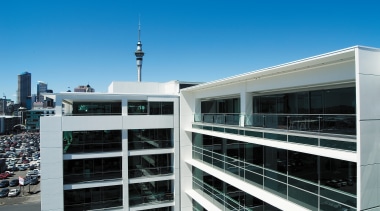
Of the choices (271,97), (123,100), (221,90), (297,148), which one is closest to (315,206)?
(297,148)

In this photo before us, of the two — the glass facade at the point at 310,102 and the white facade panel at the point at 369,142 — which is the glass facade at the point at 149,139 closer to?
the glass facade at the point at 310,102

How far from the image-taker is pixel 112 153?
1689 cm

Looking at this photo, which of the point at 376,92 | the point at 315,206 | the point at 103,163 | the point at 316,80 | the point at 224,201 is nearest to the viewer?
the point at 376,92

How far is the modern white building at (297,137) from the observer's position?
6.77 metres

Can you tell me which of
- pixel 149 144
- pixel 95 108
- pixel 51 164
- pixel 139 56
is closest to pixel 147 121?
pixel 149 144

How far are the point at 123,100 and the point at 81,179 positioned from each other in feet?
19.9

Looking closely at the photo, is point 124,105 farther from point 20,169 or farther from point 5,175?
point 20,169

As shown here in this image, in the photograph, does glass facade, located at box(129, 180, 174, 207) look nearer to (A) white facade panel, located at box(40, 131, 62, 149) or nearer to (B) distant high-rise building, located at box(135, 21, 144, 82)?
(A) white facade panel, located at box(40, 131, 62, 149)

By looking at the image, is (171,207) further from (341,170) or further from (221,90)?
(341,170)

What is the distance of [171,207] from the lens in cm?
1855

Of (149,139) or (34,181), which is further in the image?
(34,181)

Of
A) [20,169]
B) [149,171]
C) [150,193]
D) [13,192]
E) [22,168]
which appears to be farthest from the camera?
[22,168]

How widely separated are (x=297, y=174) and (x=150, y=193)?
37.1ft

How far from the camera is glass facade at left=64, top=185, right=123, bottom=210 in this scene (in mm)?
16750
